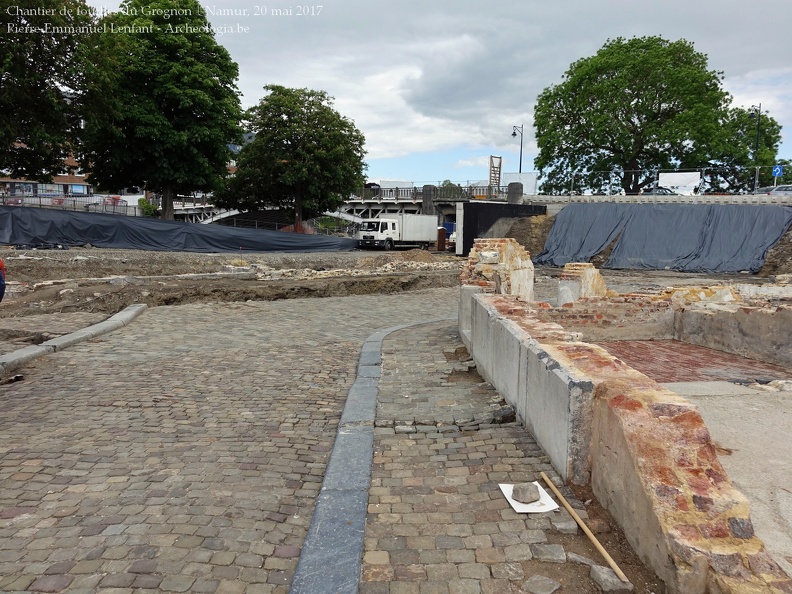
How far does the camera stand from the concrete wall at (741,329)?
8.00m

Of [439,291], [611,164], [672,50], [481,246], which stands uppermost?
[672,50]

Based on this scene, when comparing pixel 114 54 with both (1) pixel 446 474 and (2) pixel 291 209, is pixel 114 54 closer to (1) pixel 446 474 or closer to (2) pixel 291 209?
(2) pixel 291 209

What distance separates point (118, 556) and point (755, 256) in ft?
94.0

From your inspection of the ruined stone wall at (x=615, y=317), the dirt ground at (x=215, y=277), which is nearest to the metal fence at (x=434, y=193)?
the dirt ground at (x=215, y=277)

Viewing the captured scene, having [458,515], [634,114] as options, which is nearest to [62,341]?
[458,515]

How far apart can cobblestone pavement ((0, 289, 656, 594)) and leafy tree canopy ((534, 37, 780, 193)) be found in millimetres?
36482

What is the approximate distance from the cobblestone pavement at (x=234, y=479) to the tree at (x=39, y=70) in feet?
65.6

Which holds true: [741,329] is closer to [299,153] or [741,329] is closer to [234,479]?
[234,479]

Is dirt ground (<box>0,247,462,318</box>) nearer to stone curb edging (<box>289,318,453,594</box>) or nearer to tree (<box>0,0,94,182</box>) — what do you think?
tree (<box>0,0,94,182</box>)

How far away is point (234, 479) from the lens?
3.72 metres

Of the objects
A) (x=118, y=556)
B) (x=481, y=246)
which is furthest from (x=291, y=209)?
(x=118, y=556)

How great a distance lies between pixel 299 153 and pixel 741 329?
32.5 metres

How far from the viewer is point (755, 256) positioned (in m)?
24.8

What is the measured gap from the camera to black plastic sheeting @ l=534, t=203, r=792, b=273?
25.2 metres
